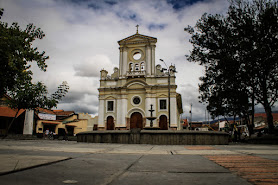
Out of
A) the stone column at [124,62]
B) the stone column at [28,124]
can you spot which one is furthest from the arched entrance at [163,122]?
the stone column at [28,124]

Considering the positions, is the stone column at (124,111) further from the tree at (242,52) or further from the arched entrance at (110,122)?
the tree at (242,52)

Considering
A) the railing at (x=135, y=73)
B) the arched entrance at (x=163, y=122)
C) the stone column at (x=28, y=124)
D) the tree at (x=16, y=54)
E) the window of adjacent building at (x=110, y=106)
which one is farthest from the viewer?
the window of adjacent building at (x=110, y=106)

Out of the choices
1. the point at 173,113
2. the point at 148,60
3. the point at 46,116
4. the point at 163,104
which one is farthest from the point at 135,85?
the point at 46,116

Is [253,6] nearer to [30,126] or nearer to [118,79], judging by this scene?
[118,79]

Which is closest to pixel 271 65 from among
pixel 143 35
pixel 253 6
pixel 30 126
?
pixel 253 6

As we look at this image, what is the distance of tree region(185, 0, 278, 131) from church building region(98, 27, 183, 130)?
10.9 meters

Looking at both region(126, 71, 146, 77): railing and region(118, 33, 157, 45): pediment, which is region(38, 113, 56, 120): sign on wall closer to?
region(126, 71, 146, 77): railing

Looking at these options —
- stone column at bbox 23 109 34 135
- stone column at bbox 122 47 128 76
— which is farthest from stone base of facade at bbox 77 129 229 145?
stone column at bbox 23 109 34 135

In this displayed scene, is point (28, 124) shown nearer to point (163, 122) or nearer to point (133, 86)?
point (133, 86)

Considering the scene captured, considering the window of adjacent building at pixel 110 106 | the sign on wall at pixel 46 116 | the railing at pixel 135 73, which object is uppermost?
the railing at pixel 135 73

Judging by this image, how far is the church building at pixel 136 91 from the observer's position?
30.2 m

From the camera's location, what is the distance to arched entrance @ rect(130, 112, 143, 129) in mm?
30536

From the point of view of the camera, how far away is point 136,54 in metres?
33.2

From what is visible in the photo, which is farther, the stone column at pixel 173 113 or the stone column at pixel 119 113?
the stone column at pixel 119 113
